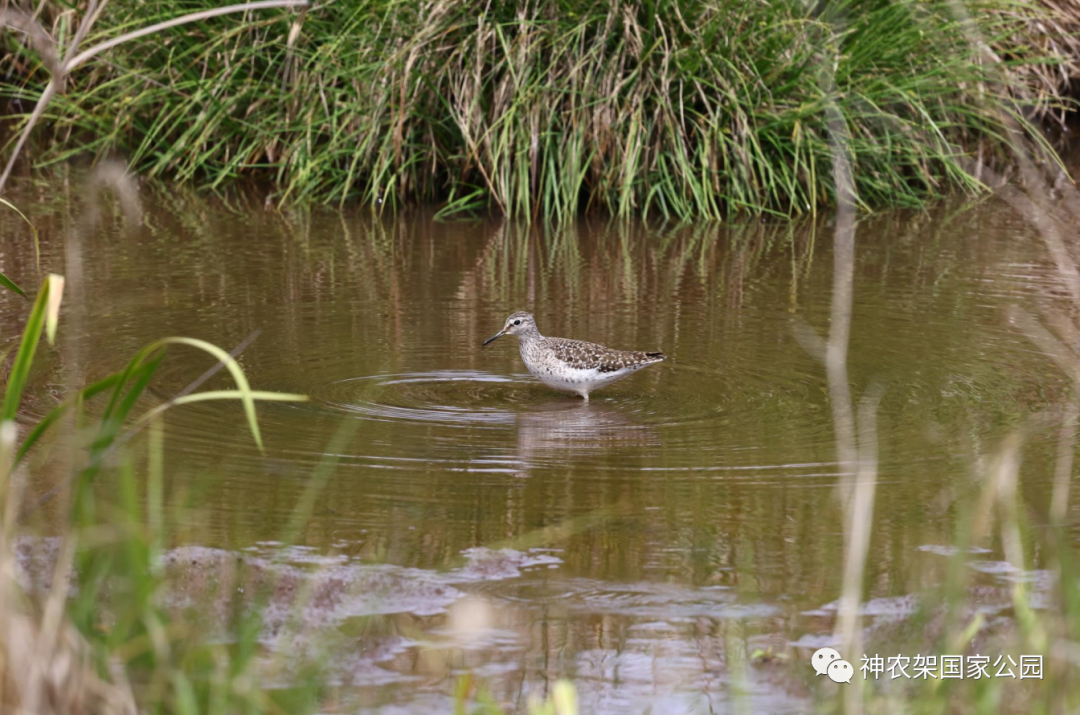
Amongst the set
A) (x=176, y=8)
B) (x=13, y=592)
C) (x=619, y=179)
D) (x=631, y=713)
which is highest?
(x=176, y=8)

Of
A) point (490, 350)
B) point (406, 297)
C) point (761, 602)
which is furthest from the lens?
point (406, 297)

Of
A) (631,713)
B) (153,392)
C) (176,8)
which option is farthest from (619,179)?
(631,713)

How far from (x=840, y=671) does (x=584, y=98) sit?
8.60 meters

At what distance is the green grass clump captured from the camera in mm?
12250

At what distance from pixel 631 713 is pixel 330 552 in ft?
5.15

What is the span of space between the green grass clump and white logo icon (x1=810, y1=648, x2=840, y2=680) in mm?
8218

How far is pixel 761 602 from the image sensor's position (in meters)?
4.77

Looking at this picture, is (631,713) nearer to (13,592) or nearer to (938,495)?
(13,592)

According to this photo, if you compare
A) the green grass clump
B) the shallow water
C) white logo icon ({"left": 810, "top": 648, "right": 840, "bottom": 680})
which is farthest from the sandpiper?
the green grass clump

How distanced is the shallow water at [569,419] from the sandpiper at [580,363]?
0.53 ft

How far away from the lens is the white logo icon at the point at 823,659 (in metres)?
4.25

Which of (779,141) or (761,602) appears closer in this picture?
(761,602)

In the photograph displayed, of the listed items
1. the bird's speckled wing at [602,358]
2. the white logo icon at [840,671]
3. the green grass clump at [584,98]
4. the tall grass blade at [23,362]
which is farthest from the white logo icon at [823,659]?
the green grass clump at [584,98]

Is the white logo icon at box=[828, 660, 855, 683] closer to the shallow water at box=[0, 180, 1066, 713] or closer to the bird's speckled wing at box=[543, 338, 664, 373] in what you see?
the shallow water at box=[0, 180, 1066, 713]
